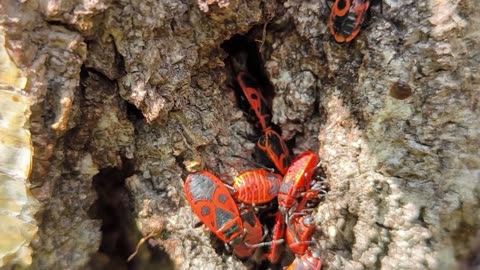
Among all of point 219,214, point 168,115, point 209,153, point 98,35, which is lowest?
point 219,214

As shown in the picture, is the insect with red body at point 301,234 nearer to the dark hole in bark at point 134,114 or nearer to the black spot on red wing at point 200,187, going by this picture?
the black spot on red wing at point 200,187

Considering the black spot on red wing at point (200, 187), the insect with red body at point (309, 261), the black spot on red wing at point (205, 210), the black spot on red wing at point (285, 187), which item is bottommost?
the insect with red body at point (309, 261)

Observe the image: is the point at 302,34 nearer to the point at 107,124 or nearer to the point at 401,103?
the point at 401,103

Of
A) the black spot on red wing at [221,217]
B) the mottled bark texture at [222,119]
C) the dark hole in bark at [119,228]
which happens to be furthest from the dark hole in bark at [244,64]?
the dark hole in bark at [119,228]

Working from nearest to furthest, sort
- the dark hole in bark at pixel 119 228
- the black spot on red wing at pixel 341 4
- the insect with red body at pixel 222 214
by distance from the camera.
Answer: the black spot on red wing at pixel 341 4 < the dark hole in bark at pixel 119 228 < the insect with red body at pixel 222 214

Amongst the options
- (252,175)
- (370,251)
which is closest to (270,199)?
(252,175)

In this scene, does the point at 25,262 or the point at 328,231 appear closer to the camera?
the point at 25,262

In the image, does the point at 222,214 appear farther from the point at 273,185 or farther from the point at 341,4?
the point at 341,4

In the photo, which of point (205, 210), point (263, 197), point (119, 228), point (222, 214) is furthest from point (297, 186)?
point (119, 228)
